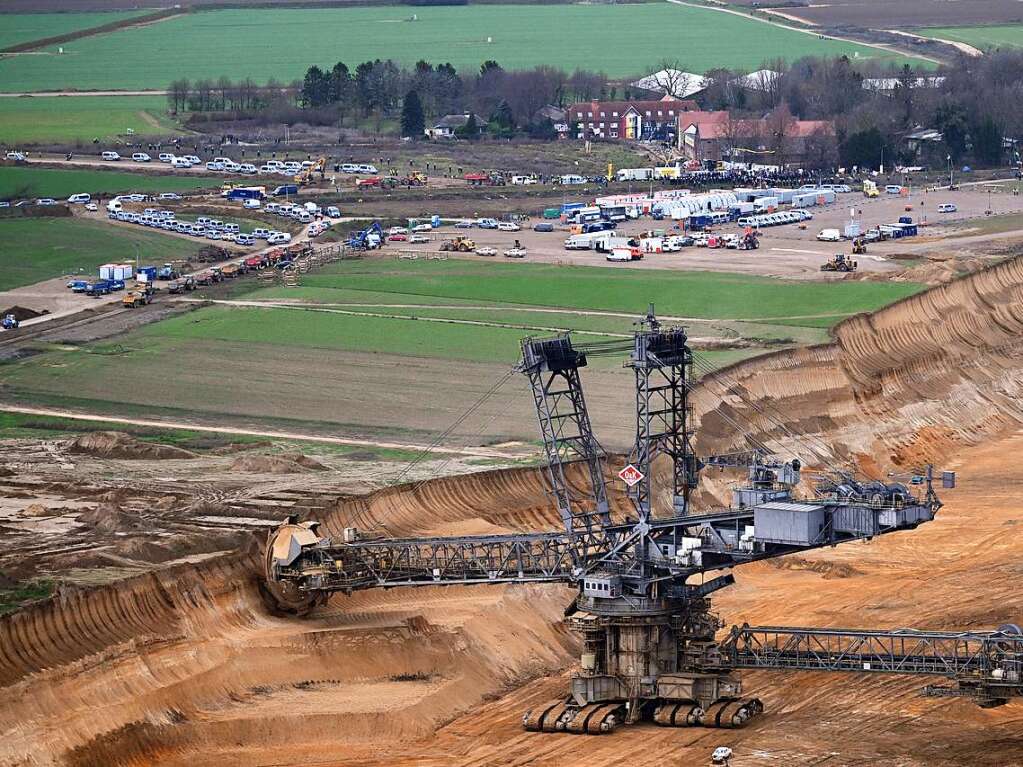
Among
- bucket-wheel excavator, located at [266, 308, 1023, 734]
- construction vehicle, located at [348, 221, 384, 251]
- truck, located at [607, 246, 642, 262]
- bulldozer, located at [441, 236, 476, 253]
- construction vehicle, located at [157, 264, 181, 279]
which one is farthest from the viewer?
construction vehicle, located at [348, 221, 384, 251]

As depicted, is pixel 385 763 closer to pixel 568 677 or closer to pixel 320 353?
pixel 568 677

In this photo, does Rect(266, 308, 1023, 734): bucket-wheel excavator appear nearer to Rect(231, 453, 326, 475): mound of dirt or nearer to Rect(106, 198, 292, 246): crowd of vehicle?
Rect(231, 453, 326, 475): mound of dirt

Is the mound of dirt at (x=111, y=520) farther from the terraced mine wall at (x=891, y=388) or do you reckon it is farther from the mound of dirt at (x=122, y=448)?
the terraced mine wall at (x=891, y=388)

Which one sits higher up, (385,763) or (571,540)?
(571,540)

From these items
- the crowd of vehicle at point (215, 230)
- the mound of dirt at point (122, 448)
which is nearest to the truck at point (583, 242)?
the crowd of vehicle at point (215, 230)

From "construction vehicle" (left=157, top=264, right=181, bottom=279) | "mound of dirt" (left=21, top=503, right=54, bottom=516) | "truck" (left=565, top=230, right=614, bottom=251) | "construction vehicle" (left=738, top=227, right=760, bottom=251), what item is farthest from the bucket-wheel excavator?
"construction vehicle" (left=738, top=227, right=760, bottom=251)

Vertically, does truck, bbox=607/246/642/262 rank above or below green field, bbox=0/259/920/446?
above

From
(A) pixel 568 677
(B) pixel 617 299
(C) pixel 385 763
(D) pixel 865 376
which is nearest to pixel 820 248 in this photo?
(B) pixel 617 299

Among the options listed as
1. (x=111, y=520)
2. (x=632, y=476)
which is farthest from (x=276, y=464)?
(x=632, y=476)
